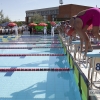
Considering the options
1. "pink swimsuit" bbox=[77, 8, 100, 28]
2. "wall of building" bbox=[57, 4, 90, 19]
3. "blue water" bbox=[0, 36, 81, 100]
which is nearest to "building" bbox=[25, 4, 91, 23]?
"wall of building" bbox=[57, 4, 90, 19]

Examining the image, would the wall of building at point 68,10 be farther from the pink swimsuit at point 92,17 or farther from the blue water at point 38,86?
the pink swimsuit at point 92,17

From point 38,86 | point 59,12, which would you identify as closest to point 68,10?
point 59,12

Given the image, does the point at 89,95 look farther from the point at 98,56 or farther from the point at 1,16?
the point at 1,16

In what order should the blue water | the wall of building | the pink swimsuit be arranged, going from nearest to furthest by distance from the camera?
the pink swimsuit → the blue water → the wall of building

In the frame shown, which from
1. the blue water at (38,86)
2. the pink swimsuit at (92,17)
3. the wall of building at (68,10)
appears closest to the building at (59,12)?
the wall of building at (68,10)

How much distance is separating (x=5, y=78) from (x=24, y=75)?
54cm

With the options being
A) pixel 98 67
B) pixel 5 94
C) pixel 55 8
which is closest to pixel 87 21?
pixel 98 67

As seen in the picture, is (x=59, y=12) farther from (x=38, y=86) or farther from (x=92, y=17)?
(x=92, y=17)

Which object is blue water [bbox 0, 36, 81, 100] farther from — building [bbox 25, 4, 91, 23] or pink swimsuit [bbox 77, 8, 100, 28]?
building [bbox 25, 4, 91, 23]

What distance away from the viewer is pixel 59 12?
35.7 meters

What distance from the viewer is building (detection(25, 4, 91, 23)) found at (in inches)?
1340

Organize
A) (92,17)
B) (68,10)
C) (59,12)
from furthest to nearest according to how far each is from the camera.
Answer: (59,12)
(68,10)
(92,17)

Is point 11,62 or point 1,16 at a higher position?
point 1,16

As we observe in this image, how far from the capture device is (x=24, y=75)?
16.7ft
